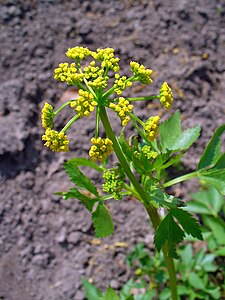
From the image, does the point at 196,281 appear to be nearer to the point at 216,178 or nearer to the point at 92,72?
the point at 216,178

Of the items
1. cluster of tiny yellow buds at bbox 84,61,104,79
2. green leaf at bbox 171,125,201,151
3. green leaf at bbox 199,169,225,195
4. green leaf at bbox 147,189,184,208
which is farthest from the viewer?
green leaf at bbox 171,125,201,151

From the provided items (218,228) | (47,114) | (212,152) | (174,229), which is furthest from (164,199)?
(218,228)

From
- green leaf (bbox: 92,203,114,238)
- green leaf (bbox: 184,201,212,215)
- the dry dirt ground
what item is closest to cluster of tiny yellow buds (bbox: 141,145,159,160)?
green leaf (bbox: 92,203,114,238)

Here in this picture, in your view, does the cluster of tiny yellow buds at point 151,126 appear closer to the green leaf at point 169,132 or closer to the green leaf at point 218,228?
the green leaf at point 169,132

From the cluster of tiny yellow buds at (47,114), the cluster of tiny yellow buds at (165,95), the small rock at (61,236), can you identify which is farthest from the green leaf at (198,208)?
the cluster of tiny yellow buds at (47,114)

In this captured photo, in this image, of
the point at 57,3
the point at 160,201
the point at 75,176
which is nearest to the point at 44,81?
the point at 57,3

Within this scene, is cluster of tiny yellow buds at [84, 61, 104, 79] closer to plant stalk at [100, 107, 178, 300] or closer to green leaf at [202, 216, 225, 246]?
plant stalk at [100, 107, 178, 300]
